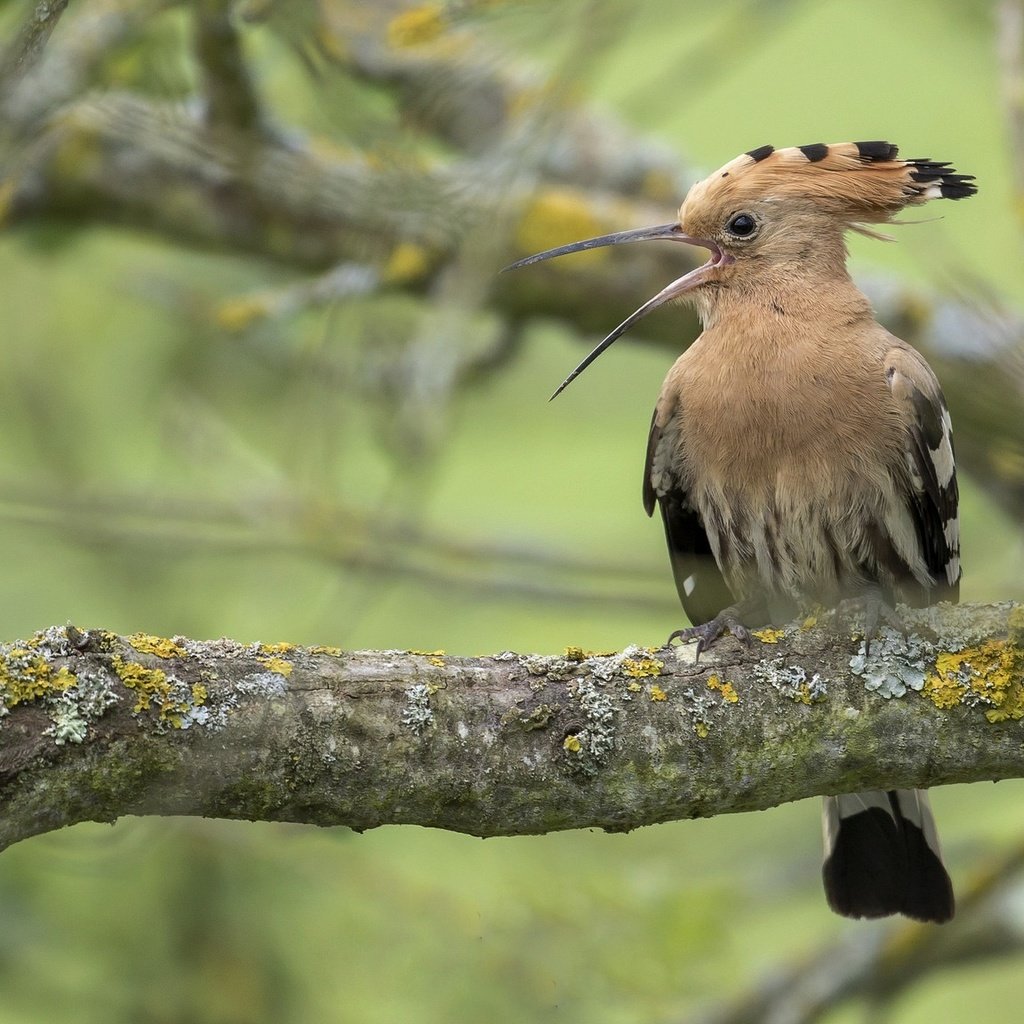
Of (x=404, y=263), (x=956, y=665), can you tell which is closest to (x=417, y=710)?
(x=956, y=665)

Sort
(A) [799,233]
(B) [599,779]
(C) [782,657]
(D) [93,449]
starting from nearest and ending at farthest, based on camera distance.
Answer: (B) [599,779] → (C) [782,657] → (A) [799,233] → (D) [93,449]

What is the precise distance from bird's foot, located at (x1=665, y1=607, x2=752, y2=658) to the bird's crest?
1.17 metres

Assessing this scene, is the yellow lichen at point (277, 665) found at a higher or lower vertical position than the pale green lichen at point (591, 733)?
higher

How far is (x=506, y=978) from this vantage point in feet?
14.8

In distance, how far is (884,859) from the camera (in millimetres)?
3551

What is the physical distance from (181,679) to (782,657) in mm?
1181

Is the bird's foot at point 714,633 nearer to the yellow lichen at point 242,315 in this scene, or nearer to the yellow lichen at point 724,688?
the yellow lichen at point 724,688

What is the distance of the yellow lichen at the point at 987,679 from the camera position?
265 centimetres

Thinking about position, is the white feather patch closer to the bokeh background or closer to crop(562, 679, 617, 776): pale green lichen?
the bokeh background

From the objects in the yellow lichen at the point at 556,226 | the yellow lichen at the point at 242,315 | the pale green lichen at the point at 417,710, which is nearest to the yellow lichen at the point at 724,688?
the pale green lichen at the point at 417,710

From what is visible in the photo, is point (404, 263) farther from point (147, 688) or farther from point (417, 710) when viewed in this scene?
point (147, 688)

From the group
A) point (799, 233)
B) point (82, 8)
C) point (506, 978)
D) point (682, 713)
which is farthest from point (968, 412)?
point (82, 8)

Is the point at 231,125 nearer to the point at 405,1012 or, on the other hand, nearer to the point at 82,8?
the point at 82,8

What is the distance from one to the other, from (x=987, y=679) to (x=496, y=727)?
97 centimetres
